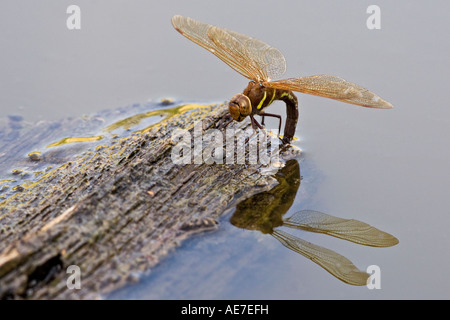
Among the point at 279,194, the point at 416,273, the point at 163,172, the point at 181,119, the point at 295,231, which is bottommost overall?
the point at 416,273

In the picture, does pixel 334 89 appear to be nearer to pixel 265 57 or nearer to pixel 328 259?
pixel 265 57

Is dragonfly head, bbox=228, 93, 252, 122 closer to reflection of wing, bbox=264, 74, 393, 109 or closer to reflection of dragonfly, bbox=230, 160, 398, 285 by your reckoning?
reflection of wing, bbox=264, 74, 393, 109

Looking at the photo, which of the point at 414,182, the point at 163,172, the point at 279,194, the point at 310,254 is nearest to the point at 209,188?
the point at 163,172

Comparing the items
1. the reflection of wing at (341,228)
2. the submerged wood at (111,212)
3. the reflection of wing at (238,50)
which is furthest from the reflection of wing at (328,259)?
the reflection of wing at (238,50)

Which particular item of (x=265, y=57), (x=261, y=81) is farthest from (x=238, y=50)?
(x=261, y=81)

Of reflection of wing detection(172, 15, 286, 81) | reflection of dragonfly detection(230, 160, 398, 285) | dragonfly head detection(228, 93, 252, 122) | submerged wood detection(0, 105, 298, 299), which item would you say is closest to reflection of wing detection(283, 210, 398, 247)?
reflection of dragonfly detection(230, 160, 398, 285)

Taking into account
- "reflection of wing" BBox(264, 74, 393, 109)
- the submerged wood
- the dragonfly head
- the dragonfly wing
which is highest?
the dragonfly wing

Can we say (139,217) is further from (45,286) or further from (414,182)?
(414,182)
